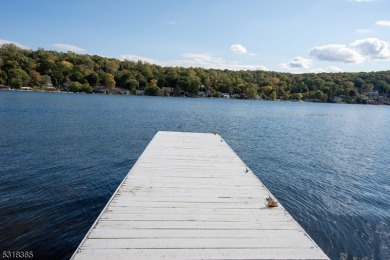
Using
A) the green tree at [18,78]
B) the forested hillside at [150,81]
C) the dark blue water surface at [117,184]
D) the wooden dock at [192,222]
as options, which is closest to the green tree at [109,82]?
the forested hillside at [150,81]

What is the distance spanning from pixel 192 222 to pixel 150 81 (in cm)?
16446

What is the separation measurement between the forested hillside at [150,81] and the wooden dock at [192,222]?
454 ft

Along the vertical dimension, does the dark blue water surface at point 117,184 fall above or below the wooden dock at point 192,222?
below

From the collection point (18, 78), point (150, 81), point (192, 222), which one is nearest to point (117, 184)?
point (192, 222)

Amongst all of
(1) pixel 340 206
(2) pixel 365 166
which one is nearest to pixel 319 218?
(1) pixel 340 206

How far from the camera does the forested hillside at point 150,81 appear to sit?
139750 mm

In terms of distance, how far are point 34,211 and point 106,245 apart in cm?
681

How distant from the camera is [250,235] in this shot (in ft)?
20.3

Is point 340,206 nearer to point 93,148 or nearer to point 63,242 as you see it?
point 63,242

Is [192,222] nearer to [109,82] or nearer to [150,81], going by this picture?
[109,82]

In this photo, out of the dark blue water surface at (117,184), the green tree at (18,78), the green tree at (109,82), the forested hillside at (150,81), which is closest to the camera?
the dark blue water surface at (117,184)

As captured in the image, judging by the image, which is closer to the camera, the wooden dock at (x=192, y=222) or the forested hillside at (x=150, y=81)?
the wooden dock at (x=192, y=222)

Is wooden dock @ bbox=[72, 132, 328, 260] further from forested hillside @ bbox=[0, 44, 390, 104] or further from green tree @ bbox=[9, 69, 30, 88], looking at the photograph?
forested hillside @ bbox=[0, 44, 390, 104]

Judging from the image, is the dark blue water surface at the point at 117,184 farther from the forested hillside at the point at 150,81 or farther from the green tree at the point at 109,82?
the green tree at the point at 109,82
